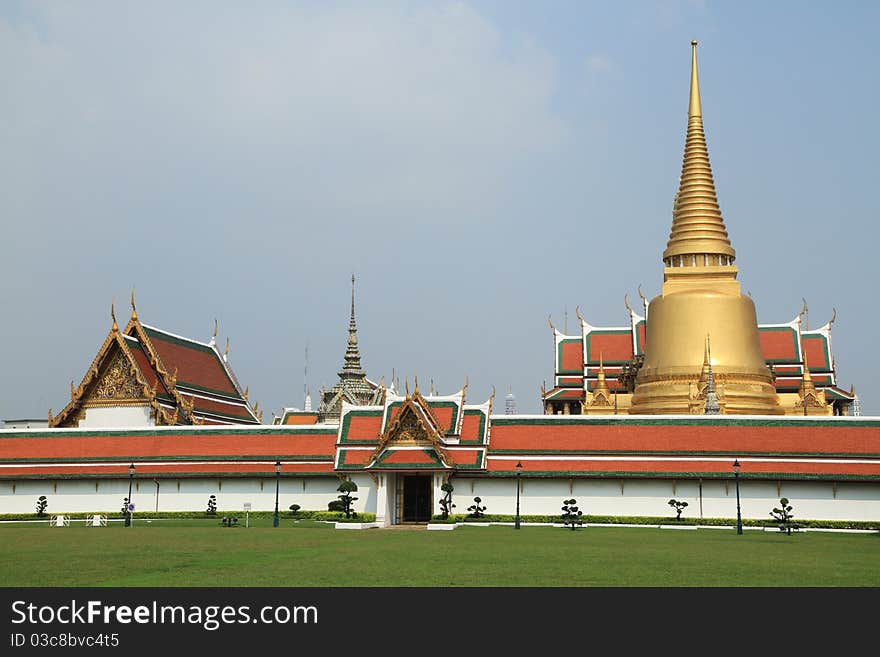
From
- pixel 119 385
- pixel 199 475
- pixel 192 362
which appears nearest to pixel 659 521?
pixel 199 475

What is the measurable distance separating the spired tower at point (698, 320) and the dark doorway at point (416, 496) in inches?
553

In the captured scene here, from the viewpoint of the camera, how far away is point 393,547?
23.2m

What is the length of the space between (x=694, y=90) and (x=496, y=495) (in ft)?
86.8

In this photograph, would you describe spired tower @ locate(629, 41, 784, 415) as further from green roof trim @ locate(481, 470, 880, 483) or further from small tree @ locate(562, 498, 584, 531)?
small tree @ locate(562, 498, 584, 531)

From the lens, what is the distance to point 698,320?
4891cm

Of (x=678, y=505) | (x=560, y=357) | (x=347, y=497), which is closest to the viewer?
(x=678, y=505)

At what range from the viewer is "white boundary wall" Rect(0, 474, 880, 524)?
35438 millimetres

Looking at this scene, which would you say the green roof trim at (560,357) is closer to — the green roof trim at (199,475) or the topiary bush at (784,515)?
the green roof trim at (199,475)

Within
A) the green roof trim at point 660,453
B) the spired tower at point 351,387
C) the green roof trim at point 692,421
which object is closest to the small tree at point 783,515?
the green roof trim at point 660,453

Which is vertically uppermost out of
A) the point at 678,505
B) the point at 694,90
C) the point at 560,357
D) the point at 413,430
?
the point at 694,90

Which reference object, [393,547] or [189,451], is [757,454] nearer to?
[393,547]

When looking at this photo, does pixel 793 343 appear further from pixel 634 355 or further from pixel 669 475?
pixel 669 475

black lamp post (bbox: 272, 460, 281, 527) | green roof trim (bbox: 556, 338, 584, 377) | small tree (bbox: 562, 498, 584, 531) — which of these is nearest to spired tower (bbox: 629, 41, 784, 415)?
green roof trim (bbox: 556, 338, 584, 377)
